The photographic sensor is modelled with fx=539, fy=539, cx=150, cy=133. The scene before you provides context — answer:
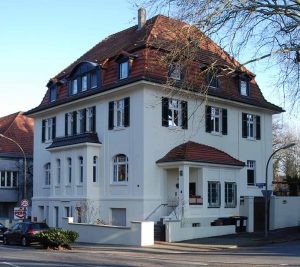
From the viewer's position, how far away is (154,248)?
26.5 m

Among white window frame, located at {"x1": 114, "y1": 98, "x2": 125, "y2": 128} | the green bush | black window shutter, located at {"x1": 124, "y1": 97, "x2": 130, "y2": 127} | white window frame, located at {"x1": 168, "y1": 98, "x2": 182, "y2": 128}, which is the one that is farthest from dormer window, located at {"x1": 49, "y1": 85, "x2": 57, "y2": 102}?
the green bush

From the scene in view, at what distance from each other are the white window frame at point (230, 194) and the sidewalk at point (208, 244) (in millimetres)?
3504

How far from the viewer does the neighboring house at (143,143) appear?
3259cm

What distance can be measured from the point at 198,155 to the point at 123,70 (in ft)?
23.8

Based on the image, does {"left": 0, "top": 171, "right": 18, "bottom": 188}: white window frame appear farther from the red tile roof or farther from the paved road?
the paved road

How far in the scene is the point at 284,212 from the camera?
121 ft

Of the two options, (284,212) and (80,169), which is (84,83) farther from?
(284,212)

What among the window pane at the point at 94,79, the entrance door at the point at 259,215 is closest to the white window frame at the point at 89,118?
the window pane at the point at 94,79

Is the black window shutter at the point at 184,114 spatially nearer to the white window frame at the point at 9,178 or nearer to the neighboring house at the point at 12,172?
the neighboring house at the point at 12,172

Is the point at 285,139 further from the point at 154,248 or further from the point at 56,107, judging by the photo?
the point at 154,248

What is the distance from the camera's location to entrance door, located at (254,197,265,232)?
35.9m

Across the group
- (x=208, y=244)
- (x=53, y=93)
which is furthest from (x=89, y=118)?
(x=208, y=244)

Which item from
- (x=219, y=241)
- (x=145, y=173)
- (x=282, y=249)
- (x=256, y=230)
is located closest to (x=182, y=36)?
(x=282, y=249)

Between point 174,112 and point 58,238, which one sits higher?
point 174,112
